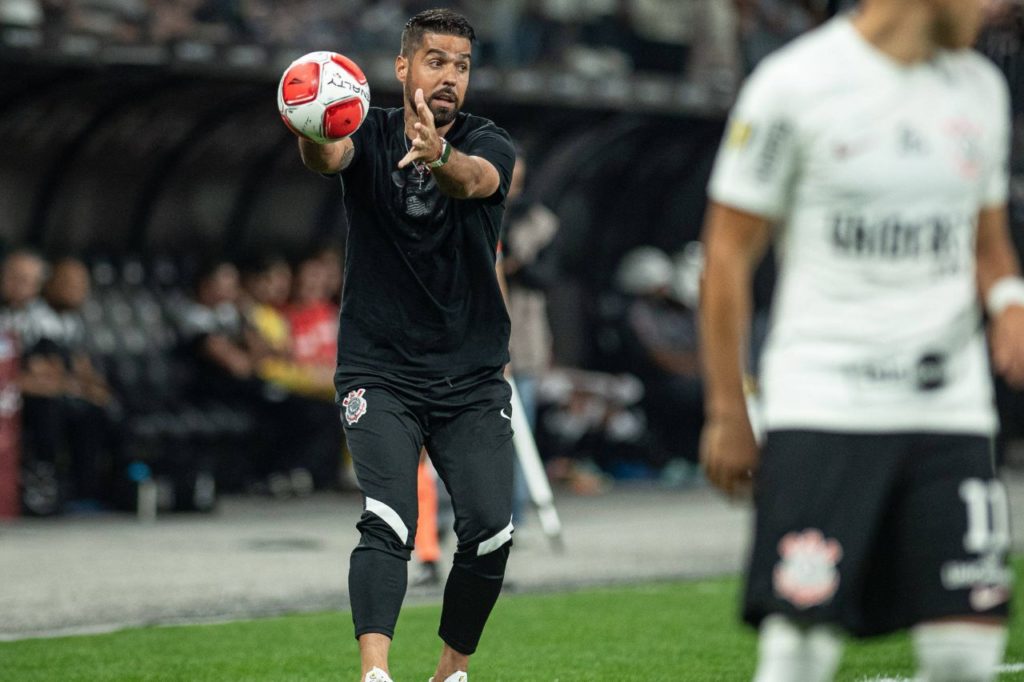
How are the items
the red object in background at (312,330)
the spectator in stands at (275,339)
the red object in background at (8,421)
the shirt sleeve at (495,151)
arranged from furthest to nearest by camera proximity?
the red object in background at (312,330) < the spectator in stands at (275,339) < the red object in background at (8,421) < the shirt sleeve at (495,151)

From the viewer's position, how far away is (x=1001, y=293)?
14.3ft

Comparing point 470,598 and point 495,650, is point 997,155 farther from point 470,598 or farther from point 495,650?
point 495,650

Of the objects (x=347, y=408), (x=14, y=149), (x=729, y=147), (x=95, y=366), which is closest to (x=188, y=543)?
(x=95, y=366)

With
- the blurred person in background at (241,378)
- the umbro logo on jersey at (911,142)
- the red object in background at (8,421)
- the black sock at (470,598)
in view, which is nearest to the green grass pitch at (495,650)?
the black sock at (470,598)

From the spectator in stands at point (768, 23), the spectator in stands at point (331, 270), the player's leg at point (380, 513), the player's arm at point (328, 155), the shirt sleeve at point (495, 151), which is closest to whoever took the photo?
the player's leg at point (380, 513)

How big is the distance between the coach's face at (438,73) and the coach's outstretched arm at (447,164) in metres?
0.15

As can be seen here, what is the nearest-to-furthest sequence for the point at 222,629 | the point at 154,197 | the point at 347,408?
the point at 347,408 → the point at 222,629 → the point at 154,197

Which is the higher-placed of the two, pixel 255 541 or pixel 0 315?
pixel 0 315

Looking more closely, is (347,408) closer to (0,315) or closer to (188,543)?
(188,543)

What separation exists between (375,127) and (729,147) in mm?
2447

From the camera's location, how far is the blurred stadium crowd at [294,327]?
14.5m

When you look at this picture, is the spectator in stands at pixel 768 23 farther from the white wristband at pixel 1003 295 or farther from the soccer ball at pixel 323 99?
the white wristband at pixel 1003 295

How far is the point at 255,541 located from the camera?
13.1m

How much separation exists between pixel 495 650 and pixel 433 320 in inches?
89.9
